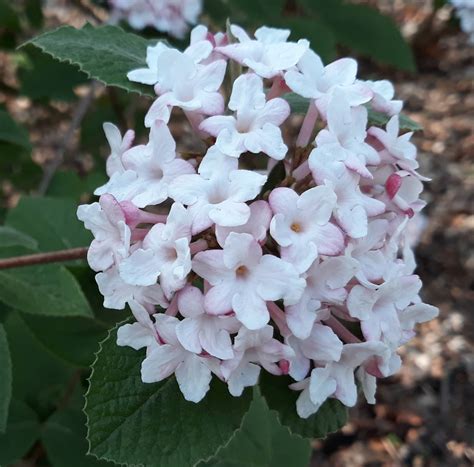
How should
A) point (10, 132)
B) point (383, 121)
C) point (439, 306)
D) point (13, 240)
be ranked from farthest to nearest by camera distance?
point (439, 306)
point (10, 132)
point (13, 240)
point (383, 121)

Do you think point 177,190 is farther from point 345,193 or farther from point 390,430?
point 390,430

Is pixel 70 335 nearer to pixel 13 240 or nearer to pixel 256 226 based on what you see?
pixel 13 240

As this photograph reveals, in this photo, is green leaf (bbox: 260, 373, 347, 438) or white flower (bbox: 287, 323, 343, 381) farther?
green leaf (bbox: 260, 373, 347, 438)

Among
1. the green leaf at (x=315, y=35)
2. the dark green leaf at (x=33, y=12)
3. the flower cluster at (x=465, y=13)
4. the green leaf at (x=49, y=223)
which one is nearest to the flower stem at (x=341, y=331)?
the green leaf at (x=49, y=223)

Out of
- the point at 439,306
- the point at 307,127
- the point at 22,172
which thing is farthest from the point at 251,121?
the point at 439,306

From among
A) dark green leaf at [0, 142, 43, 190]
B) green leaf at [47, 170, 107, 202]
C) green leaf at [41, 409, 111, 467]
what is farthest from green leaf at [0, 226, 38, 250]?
dark green leaf at [0, 142, 43, 190]

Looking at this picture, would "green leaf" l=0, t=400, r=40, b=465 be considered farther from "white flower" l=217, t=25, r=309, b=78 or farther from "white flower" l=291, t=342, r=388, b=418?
"white flower" l=217, t=25, r=309, b=78

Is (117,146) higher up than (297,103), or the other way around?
(297,103)

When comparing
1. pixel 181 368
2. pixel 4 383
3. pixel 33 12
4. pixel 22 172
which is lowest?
pixel 22 172
